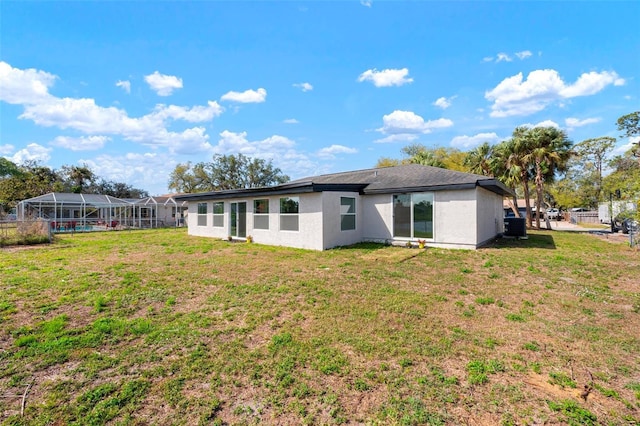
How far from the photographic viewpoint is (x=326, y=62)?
49.2 ft

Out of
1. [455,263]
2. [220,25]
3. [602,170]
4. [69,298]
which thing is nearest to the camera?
[69,298]

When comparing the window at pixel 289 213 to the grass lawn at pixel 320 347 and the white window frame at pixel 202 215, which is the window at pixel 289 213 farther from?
the white window frame at pixel 202 215

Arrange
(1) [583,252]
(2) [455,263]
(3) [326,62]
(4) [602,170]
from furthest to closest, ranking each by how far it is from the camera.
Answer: (4) [602,170] → (3) [326,62] → (1) [583,252] → (2) [455,263]

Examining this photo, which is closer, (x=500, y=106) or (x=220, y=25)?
(x=220, y=25)

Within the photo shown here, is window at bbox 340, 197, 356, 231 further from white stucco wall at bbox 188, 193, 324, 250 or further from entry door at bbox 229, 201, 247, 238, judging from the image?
entry door at bbox 229, 201, 247, 238

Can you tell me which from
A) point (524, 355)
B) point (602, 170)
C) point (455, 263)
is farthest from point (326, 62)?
point (602, 170)

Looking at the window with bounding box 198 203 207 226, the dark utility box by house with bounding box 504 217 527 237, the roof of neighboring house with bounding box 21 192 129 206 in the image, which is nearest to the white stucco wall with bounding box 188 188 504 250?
the dark utility box by house with bounding box 504 217 527 237

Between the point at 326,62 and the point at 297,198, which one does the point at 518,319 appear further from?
the point at 326,62

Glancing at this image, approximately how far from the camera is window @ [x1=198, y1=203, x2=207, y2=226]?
16609 mm

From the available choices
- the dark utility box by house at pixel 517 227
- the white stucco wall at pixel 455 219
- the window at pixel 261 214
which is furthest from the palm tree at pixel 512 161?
the window at pixel 261 214

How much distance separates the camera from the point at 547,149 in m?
19.6

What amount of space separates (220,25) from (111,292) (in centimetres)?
1050

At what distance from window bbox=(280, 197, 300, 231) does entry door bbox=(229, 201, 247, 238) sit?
8.71ft

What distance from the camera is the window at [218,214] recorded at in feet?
50.7
